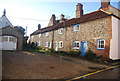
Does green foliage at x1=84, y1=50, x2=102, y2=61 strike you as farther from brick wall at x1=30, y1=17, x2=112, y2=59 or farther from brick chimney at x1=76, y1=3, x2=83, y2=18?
brick chimney at x1=76, y1=3, x2=83, y2=18

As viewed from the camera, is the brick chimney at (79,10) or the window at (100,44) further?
the brick chimney at (79,10)

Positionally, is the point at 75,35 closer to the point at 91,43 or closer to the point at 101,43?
the point at 91,43

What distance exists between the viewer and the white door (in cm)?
1830

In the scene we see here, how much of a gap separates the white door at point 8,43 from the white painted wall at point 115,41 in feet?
57.9

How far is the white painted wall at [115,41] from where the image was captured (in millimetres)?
13516

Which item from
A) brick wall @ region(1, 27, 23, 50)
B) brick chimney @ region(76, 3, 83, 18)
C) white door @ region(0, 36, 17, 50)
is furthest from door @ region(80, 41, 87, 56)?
white door @ region(0, 36, 17, 50)

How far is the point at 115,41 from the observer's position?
14.2 m

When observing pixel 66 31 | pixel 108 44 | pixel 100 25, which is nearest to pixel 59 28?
pixel 66 31

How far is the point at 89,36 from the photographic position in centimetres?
1570

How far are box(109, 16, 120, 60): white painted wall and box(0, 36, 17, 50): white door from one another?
57.9ft

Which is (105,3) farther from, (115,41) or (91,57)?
(91,57)

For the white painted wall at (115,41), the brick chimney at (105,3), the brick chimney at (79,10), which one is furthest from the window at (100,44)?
the brick chimney at (79,10)

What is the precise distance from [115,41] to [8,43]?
19069 mm

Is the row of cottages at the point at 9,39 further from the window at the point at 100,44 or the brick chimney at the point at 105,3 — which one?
the brick chimney at the point at 105,3
